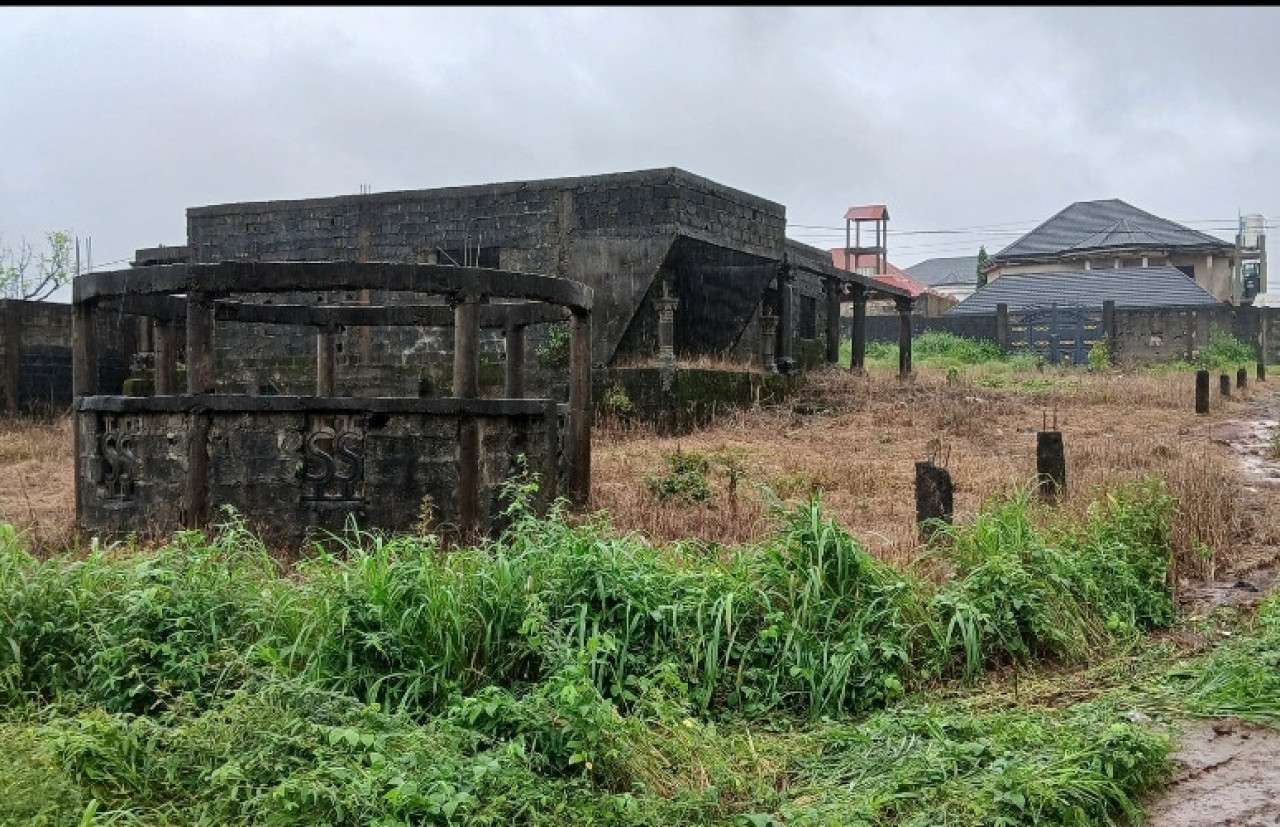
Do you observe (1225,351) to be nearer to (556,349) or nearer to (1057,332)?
(1057,332)

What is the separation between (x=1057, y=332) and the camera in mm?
30641

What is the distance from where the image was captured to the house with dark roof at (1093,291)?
32.8 metres

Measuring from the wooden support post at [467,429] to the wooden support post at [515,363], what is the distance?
2713 millimetres

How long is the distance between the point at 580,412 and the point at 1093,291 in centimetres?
2907

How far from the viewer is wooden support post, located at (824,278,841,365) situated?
2183 centimetres

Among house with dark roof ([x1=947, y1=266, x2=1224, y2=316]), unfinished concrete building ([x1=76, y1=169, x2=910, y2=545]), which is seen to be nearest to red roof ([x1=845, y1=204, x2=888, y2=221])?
house with dark roof ([x1=947, y1=266, x2=1224, y2=316])

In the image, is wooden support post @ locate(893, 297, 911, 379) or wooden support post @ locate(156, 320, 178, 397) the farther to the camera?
wooden support post @ locate(893, 297, 911, 379)

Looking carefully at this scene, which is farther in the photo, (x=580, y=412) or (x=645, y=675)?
(x=580, y=412)

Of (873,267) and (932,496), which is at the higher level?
(873,267)

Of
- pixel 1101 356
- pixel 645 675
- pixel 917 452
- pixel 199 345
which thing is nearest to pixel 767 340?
pixel 917 452

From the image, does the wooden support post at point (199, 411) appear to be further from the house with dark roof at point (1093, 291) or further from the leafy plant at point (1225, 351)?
the house with dark roof at point (1093, 291)

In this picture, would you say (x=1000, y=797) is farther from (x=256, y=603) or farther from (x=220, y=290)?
(x=220, y=290)

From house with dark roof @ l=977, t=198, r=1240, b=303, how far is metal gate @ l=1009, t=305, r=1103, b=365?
18.1ft

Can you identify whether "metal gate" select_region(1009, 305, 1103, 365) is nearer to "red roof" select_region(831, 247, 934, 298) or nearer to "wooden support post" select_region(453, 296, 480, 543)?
"red roof" select_region(831, 247, 934, 298)
